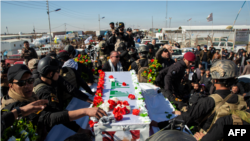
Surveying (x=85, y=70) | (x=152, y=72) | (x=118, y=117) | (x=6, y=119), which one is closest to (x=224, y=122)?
(x=118, y=117)

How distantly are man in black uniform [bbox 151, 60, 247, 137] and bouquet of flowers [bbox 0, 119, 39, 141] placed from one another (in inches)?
80.3

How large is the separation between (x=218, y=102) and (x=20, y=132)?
8.00ft

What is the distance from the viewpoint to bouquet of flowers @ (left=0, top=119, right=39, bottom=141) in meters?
1.62

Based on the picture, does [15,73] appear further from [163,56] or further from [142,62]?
[163,56]

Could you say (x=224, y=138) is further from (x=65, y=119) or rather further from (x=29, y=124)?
(x=29, y=124)

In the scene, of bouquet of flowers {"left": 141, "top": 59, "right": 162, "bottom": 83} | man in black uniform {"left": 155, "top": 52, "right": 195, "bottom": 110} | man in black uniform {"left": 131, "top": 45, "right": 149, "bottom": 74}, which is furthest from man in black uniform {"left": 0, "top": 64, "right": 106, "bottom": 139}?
man in black uniform {"left": 131, "top": 45, "right": 149, "bottom": 74}

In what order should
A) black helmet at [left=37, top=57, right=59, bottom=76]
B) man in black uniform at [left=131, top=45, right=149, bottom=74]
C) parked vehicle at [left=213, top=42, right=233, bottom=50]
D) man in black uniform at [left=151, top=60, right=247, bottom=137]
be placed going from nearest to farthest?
man in black uniform at [left=151, top=60, right=247, bottom=137], black helmet at [left=37, top=57, right=59, bottom=76], man in black uniform at [left=131, top=45, right=149, bottom=74], parked vehicle at [left=213, top=42, right=233, bottom=50]

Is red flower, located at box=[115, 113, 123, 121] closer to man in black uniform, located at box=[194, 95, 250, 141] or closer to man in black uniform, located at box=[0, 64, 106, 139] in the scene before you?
man in black uniform, located at box=[0, 64, 106, 139]

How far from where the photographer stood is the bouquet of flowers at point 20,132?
1618mm

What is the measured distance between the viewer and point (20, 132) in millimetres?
1693

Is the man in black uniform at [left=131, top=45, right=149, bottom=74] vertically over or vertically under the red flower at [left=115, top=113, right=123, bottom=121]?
over

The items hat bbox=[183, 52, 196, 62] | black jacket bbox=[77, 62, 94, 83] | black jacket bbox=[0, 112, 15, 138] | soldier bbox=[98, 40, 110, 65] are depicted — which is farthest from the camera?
soldier bbox=[98, 40, 110, 65]

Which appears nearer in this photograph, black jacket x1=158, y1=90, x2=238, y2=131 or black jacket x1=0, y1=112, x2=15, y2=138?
black jacket x1=0, y1=112, x2=15, y2=138

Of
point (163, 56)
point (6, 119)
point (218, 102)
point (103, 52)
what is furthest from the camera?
point (103, 52)
